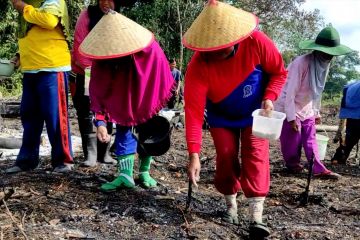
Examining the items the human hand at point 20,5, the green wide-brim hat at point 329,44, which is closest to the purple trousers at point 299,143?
the green wide-brim hat at point 329,44

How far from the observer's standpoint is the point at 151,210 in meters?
3.57

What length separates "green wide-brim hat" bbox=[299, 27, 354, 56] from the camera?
16.3ft

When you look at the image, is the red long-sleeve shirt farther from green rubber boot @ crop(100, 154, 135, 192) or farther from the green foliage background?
the green foliage background

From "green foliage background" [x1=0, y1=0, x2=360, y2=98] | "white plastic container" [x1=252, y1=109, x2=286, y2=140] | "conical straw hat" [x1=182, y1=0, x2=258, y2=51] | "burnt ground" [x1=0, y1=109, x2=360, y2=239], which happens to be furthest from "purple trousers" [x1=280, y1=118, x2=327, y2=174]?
"green foliage background" [x1=0, y1=0, x2=360, y2=98]

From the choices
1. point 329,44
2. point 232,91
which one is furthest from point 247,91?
point 329,44

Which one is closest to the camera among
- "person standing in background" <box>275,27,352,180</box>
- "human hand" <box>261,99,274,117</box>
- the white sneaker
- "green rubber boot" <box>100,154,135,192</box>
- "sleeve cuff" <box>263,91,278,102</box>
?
"human hand" <box>261,99,274,117</box>

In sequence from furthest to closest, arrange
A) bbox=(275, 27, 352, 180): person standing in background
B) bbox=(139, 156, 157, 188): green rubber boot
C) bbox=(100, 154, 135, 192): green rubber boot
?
bbox=(275, 27, 352, 180): person standing in background < bbox=(139, 156, 157, 188): green rubber boot < bbox=(100, 154, 135, 192): green rubber boot

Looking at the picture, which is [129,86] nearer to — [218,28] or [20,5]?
[218,28]

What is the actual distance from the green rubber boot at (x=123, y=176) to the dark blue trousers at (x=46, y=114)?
744mm

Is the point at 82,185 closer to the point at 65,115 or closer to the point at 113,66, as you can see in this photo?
the point at 65,115

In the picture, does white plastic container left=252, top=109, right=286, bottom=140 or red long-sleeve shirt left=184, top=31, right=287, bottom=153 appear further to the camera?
red long-sleeve shirt left=184, top=31, right=287, bottom=153

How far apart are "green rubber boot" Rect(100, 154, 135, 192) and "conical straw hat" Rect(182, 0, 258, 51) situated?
130 cm

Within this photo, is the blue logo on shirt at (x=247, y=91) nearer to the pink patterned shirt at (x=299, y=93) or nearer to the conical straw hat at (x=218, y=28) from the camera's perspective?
the conical straw hat at (x=218, y=28)

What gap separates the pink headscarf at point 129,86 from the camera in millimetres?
3797
